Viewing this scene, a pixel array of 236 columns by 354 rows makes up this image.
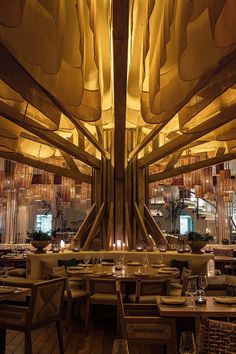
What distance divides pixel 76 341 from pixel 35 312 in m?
1.33

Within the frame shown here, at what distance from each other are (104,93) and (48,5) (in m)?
3.97

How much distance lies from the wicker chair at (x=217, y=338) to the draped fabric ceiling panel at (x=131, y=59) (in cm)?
217

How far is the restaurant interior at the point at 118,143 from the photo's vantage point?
3.51 m

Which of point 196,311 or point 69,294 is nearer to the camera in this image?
point 196,311

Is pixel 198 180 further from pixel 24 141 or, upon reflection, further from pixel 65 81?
pixel 65 81

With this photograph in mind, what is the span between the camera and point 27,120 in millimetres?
5871

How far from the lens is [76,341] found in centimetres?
516

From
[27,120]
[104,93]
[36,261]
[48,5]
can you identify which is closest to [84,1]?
[48,5]

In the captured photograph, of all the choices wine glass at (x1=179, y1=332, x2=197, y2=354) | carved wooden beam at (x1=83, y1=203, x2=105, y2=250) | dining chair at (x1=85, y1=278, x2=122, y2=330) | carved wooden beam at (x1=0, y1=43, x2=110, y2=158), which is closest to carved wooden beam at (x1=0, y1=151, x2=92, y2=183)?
carved wooden beam at (x1=83, y1=203, x2=105, y2=250)

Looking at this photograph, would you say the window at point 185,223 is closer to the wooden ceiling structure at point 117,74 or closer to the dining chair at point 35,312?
the wooden ceiling structure at point 117,74

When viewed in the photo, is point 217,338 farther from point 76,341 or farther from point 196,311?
point 76,341

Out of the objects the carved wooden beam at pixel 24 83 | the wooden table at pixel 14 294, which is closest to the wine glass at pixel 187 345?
the wooden table at pixel 14 294

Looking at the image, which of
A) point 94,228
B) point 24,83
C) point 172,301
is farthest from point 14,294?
point 94,228

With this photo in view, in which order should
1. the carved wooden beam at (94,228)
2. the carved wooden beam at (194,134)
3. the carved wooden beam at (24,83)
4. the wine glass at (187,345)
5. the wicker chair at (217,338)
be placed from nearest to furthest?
the wine glass at (187,345)
the wicker chair at (217,338)
the carved wooden beam at (24,83)
the carved wooden beam at (194,134)
the carved wooden beam at (94,228)
